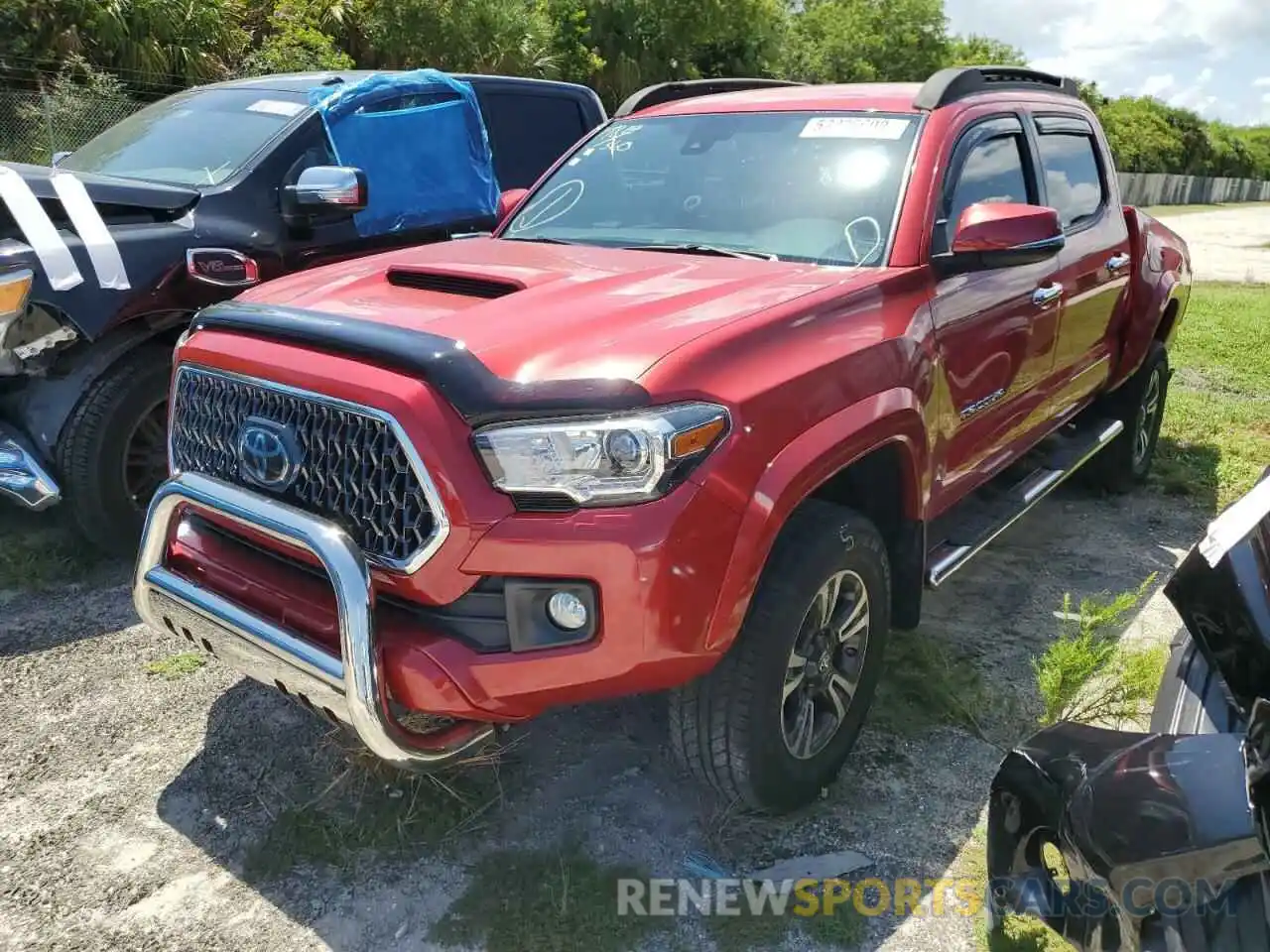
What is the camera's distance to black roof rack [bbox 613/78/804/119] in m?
4.36

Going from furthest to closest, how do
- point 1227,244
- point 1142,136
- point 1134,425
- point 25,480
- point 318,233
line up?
point 1142,136 → point 1227,244 → point 1134,425 → point 318,233 → point 25,480

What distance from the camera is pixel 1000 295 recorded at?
11.7 ft

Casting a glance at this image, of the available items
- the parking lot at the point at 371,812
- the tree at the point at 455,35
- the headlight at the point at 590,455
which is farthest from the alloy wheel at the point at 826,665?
the tree at the point at 455,35

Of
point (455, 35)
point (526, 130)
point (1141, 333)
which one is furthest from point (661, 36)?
point (1141, 333)

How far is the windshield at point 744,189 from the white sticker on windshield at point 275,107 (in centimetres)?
166

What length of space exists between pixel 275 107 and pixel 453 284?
2716mm

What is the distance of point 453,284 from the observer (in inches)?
115

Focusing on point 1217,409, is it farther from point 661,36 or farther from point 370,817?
point 661,36

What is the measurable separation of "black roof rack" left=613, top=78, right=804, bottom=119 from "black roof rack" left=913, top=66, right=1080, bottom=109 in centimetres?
76

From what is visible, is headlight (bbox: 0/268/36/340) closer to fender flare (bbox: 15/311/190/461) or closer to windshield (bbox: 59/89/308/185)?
fender flare (bbox: 15/311/190/461)

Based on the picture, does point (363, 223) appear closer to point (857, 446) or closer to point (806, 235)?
point (806, 235)

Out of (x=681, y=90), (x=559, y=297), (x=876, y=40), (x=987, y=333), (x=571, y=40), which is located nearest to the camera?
(x=559, y=297)

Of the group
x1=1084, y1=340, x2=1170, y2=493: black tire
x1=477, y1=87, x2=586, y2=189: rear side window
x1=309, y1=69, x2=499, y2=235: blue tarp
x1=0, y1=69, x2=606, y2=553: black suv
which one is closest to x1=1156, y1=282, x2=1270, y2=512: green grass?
x1=1084, y1=340, x2=1170, y2=493: black tire

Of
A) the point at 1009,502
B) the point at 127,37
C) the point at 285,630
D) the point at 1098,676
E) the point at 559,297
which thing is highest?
the point at 127,37
